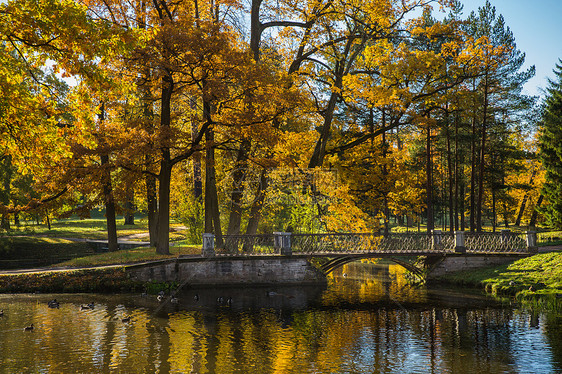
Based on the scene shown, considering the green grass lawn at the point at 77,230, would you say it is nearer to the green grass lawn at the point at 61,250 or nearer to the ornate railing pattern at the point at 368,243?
the green grass lawn at the point at 61,250

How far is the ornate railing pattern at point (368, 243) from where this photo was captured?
77.6ft

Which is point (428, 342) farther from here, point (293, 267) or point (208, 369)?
point (293, 267)

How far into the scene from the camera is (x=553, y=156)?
113 feet

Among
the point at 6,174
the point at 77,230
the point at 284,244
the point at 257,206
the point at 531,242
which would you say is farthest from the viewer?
the point at 77,230

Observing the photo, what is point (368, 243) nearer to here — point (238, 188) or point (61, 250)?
point (238, 188)

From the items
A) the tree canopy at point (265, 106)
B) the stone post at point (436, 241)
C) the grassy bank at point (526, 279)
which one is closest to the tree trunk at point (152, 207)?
the tree canopy at point (265, 106)

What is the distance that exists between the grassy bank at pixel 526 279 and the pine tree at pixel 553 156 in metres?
11.7

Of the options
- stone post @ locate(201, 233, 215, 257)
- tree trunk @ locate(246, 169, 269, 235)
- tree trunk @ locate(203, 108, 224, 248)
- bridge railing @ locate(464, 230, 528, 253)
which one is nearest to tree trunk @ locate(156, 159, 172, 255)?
tree trunk @ locate(203, 108, 224, 248)

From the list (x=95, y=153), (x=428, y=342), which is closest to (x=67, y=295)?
(x=95, y=153)

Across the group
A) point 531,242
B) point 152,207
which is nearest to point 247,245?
point 152,207

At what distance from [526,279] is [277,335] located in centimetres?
1326

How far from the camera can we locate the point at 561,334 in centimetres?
1370

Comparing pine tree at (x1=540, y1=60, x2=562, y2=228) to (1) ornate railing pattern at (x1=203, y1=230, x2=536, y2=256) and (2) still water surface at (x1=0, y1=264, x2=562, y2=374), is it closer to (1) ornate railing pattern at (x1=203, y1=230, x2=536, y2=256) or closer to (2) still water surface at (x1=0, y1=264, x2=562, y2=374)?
(1) ornate railing pattern at (x1=203, y1=230, x2=536, y2=256)

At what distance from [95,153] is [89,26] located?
1290 centimetres
